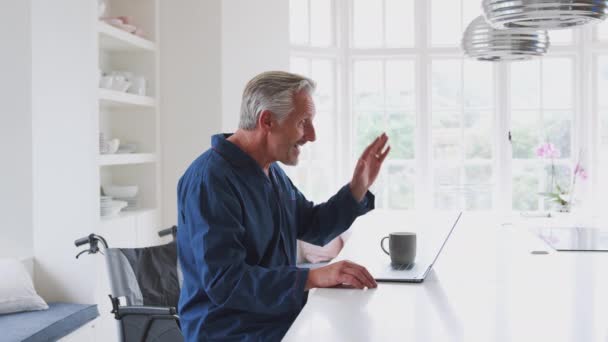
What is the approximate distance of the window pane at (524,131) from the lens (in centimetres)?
641

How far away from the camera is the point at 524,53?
9.16ft

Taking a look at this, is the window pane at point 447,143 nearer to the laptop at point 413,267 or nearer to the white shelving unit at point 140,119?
the white shelving unit at point 140,119

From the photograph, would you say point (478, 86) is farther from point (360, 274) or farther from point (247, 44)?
point (360, 274)

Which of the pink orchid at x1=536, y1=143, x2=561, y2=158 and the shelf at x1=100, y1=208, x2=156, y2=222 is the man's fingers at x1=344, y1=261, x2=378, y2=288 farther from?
the pink orchid at x1=536, y1=143, x2=561, y2=158

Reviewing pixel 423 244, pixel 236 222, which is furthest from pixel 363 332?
pixel 423 244

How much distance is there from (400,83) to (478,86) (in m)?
0.69

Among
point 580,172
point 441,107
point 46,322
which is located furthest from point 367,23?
point 46,322

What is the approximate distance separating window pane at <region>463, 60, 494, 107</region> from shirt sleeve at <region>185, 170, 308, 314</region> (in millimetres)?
4939

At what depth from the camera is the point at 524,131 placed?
642 cm

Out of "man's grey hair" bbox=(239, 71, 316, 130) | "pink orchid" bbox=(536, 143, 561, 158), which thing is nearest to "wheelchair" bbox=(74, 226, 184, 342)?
"man's grey hair" bbox=(239, 71, 316, 130)

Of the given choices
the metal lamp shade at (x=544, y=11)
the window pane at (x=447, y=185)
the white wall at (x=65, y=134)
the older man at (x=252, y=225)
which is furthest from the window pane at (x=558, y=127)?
the older man at (x=252, y=225)

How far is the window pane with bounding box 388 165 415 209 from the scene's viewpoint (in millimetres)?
6531

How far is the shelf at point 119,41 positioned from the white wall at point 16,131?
41 centimetres

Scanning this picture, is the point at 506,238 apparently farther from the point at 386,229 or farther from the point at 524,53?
the point at 524,53
